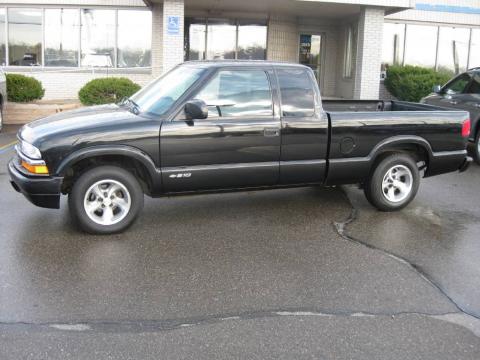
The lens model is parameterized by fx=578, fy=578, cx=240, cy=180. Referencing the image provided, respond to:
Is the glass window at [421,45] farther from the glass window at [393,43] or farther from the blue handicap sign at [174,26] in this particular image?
the blue handicap sign at [174,26]

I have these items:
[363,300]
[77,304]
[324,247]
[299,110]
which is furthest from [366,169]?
[77,304]

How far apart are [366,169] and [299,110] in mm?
1102

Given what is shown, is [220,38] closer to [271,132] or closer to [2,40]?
[2,40]

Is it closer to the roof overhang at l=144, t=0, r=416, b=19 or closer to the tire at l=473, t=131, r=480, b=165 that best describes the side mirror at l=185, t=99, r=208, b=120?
the tire at l=473, t=131, r=480, b=165

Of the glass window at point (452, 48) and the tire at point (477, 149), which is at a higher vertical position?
the glass window at point (452, 48)

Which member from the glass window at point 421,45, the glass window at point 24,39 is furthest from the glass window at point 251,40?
the glass window at point 24,39

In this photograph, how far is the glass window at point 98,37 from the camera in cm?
1912

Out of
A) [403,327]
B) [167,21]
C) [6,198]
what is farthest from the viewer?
[167,21]

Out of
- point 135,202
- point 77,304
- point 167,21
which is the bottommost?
point 77,304

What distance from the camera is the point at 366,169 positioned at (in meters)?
6.80

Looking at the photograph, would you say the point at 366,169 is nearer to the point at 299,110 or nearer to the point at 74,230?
the point at 299,110

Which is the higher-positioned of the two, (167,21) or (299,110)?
(167,21)

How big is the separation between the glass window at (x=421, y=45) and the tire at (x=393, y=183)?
15475 mm

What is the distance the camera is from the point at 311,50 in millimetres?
21016
